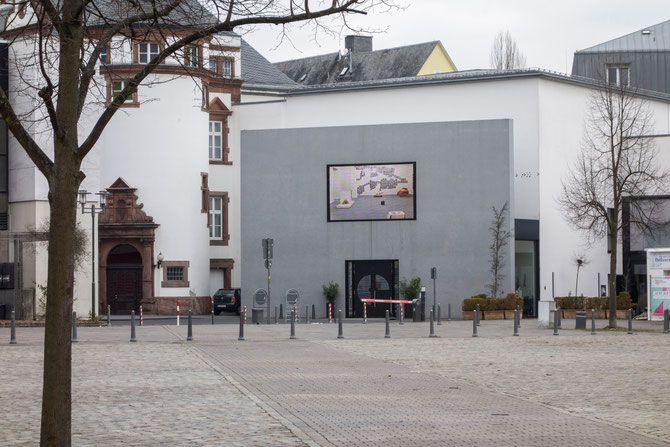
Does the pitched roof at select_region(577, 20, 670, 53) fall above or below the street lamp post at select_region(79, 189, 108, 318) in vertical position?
above

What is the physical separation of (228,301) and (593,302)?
1891cm

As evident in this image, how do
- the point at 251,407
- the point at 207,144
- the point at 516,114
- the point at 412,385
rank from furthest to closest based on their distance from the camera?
the point at 207,144
the point at 516,114
the point at 412,385
the point at 251,407

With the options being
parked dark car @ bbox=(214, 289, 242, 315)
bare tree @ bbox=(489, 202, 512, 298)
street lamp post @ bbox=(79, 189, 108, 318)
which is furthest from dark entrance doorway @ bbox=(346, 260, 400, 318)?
street lamp post @ bbox=(79, 189, 108, 318)

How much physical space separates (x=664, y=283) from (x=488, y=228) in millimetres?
9780

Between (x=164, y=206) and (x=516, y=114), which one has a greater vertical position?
(x=516, y=114)

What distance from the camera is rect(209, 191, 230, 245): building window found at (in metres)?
63.9

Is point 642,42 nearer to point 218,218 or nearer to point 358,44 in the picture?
point 358,44

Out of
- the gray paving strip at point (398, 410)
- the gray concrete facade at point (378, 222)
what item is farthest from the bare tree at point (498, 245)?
the gray paving strip at point (398, 410)

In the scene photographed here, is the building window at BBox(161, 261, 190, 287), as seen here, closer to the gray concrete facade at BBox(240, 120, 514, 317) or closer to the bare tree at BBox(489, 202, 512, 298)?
the gray concrete facade at BBox(240, 120, 514, 317)

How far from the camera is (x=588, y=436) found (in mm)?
12141

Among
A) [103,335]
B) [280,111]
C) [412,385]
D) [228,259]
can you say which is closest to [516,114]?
[280,111]

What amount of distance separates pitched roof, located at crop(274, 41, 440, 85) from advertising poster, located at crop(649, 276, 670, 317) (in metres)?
42.3

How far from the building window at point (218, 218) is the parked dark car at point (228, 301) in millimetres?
5306

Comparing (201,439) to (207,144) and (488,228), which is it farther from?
(207,144)
